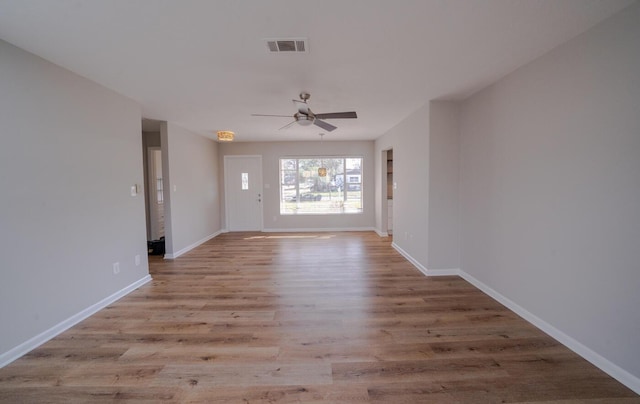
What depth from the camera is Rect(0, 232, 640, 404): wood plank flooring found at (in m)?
1.68

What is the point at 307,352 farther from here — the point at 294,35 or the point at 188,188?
the point at 188,188

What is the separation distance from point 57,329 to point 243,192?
16.0ft

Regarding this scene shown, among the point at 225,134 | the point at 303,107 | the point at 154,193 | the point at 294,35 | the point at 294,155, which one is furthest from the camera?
the point at 294,155

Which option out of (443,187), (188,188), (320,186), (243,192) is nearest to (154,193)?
(188,188)

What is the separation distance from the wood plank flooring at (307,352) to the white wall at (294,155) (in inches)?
141

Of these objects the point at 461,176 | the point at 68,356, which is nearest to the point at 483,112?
the point at 461,176

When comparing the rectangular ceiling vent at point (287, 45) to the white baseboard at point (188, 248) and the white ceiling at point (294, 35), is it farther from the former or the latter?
the white baseboard at point (188, 248)

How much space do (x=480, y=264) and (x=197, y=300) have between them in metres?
3.53

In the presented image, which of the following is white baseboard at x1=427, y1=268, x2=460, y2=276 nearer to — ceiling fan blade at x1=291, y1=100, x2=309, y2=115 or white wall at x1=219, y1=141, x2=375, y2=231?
ceiling fan blade at x1=291, y1=100, x2=309, y2=115

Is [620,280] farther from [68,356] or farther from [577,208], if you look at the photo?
[68,356]

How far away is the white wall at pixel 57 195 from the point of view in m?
2.04

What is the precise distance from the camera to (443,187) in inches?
144

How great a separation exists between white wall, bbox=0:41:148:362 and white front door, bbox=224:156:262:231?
358cm

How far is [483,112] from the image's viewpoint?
10.2ft
